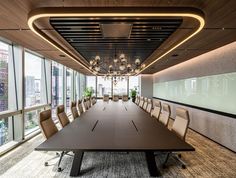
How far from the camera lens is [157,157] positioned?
3682 millimetres

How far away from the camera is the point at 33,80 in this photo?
6.02 metres

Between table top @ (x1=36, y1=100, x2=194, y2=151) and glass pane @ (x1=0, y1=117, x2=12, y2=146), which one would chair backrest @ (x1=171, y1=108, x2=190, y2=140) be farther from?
glass pane @ (x1=0, y1=117, x2=12, y2=146)

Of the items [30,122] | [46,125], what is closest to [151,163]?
[46,125]

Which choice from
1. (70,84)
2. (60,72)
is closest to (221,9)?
(60,72)

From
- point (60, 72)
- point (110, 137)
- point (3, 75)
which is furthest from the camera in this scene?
point (60, 72)

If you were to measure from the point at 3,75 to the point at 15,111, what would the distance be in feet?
3.21

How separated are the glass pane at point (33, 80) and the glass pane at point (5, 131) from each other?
894 mm

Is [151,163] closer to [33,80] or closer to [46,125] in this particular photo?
[46,125]

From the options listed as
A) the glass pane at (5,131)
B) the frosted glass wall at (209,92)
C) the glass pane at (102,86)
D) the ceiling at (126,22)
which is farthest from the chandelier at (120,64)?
the glass pane at (102,86)

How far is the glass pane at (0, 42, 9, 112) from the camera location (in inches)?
174

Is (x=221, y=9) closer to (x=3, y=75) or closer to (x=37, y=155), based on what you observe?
(x=37, y=155)

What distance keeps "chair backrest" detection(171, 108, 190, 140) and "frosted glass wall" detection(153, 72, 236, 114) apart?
1.94 m

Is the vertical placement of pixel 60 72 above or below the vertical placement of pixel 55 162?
above

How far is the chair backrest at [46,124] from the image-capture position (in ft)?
9.27
